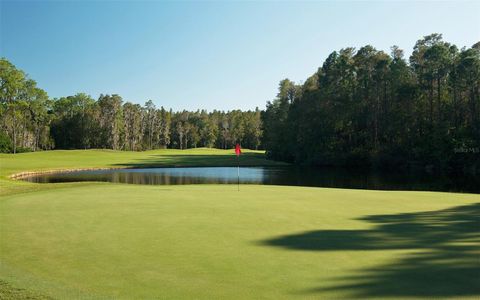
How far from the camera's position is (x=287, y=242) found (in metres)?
8.11

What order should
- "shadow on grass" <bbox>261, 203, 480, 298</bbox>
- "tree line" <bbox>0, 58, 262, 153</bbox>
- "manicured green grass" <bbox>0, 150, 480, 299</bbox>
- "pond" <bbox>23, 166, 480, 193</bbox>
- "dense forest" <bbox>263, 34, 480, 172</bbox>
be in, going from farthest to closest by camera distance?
"tree line" <bbox>0, 58, 262, 153</bbox> → "dense forest" <bbox>263, 34, 480, 172</bbox> → "pond" <bbox>23, 166, 480, 193</bbox> → "manicured green grass" <bbox>0, 150, 480, 299</bbox> → "shadow on grass" <bbox>261, 203, 480, 298</bbox>

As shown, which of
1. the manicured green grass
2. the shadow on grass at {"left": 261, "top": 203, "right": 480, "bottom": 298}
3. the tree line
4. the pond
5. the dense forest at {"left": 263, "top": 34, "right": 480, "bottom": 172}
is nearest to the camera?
the shadow on grass at {"left": 261, "top": 203, "right": 480, "bottom": 298}

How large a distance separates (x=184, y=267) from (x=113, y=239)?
2.68 m

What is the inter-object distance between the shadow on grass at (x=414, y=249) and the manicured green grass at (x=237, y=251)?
0.02m

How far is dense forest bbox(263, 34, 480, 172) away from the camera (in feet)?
178

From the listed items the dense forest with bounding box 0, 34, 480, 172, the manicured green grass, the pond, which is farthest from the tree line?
the manicured green grass

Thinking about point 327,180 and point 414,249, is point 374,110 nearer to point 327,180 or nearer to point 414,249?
point 327,180

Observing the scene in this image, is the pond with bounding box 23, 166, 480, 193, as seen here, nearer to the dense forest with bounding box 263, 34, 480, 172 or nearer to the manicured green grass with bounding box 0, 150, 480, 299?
the dense forest with bounding box 263, 34, 480, 172

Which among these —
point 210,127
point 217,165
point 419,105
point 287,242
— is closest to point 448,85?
point 419,105

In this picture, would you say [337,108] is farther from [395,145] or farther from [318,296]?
[318,296]

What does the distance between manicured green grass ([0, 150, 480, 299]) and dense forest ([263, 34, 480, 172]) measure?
46.5 m

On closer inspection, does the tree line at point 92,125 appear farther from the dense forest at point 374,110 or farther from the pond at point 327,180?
the pond at point 327,180

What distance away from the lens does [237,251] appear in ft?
24.1

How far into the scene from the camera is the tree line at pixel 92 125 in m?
82.2
